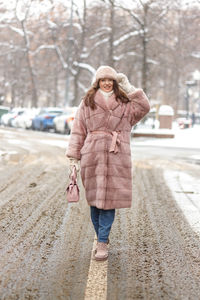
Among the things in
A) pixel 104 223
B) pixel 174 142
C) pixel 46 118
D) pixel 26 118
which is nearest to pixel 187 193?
pixel 104 223

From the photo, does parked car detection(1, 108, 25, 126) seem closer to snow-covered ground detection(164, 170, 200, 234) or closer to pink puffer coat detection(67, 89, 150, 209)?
snow-covered ground detection(164, 170, 200, 234)

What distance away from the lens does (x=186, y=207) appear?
25.3 feet

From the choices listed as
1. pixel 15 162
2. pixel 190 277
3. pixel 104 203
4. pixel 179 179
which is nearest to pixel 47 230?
pixel 104 203

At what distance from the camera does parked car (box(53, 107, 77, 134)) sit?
27.2 metres

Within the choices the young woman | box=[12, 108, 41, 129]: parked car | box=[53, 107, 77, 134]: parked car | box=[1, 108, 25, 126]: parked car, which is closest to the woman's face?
the young woman

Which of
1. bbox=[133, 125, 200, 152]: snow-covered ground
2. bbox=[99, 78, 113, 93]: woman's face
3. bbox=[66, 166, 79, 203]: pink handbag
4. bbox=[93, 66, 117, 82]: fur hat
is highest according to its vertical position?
bbox=[93, 66, 117, 82]: fur hat

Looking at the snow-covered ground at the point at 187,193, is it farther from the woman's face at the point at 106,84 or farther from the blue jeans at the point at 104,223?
the woman's face at the point at 106,84

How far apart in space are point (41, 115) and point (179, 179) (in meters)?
21.4

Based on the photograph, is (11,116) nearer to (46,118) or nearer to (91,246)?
(46,118)

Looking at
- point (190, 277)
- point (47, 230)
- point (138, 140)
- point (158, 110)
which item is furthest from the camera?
point (158, 110)

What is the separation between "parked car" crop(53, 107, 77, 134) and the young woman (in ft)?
71.6

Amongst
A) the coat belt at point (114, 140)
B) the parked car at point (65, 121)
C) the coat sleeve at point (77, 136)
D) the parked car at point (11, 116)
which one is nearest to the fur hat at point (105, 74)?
the coat sleeve at point (77, 136)

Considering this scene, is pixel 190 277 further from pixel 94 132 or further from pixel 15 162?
pixel 15 162

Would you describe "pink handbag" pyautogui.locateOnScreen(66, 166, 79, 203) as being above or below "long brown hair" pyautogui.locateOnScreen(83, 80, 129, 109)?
below
